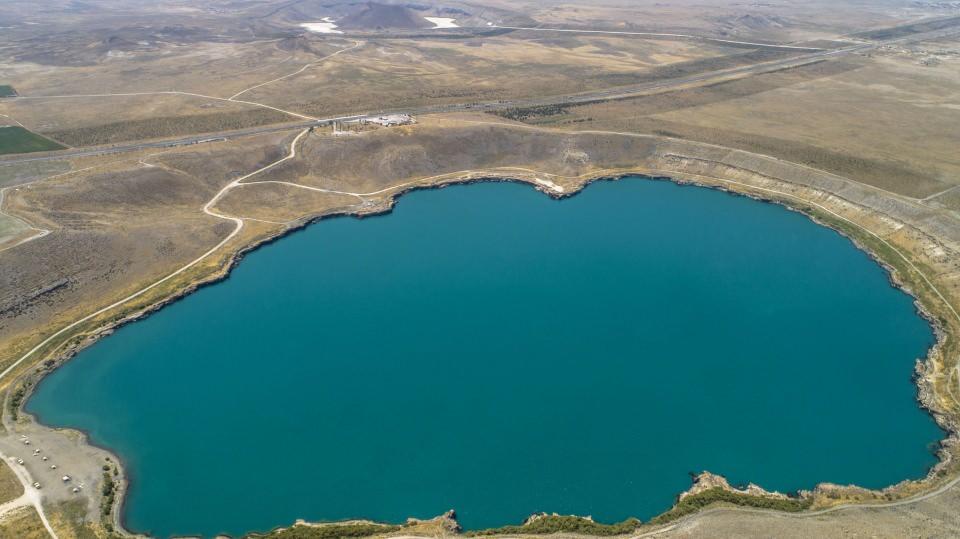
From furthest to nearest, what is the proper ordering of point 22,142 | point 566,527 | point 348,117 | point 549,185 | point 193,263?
point 348,117 < point 22,142 < point 549,185 < point 193,263 < point 566,527

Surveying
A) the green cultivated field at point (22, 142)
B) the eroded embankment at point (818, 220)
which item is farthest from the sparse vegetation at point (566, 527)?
the green cultivated field at point (22, 142)

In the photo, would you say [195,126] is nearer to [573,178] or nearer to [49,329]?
[49,329]

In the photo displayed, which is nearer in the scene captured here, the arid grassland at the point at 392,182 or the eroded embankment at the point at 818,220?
the arid grassland at the point at 392,182

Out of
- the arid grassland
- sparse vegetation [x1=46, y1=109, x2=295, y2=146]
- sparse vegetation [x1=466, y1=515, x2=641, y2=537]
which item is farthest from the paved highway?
sparse vegetation [x1=466, y1=515, x2=641, y2=537]

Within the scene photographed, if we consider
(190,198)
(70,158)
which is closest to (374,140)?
(190,198)

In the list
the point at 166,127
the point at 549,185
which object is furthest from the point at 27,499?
the point at 166,127

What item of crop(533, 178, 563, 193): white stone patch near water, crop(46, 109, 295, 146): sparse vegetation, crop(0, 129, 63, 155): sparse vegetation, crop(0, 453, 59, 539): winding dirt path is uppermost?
crop(46, 109, 295, 146): sparse vegetation

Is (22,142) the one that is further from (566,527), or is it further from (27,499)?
(566,527)

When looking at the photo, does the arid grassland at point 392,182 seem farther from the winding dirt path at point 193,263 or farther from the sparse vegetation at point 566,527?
the winding dirt path at point 193,263

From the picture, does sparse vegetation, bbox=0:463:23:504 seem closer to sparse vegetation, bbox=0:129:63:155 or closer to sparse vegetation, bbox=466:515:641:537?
sparse vegetation, bbox=466:515:641:537
